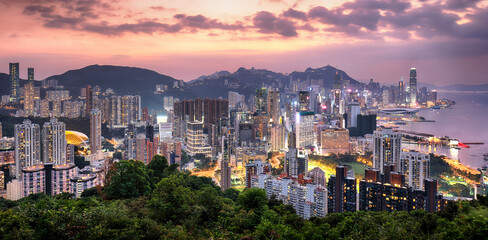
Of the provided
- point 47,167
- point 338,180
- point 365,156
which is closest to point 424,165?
point 338,180

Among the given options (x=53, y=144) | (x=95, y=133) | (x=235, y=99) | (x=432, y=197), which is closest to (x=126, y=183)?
(x=432, y=197)

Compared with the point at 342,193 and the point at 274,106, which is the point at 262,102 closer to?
the point at 274,106

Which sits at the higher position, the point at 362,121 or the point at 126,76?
the point at 126,76

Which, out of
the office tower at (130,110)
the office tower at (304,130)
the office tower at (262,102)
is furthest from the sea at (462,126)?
the office tower at (130,110)

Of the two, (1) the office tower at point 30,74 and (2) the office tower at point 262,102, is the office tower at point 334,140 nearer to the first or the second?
(2) the office tower at point 262,102

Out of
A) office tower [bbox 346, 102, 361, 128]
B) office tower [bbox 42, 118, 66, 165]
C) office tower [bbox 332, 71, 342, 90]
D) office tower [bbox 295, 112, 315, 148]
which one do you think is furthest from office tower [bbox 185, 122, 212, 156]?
office tower [bbox 332, 71, 342, 90]

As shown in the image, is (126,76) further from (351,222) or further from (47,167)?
(351,222)
